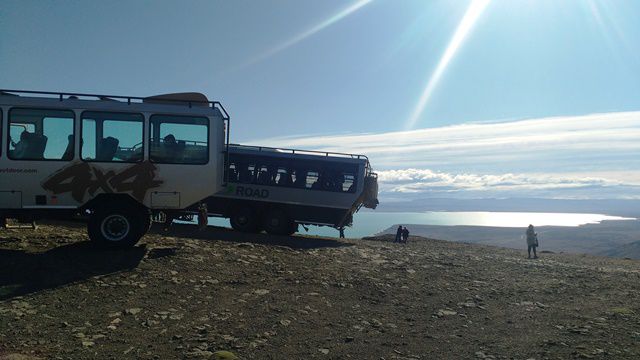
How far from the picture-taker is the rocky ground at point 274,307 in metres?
6.80

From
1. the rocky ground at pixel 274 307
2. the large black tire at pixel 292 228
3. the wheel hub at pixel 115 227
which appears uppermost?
the wheel hub at pixel 115 227

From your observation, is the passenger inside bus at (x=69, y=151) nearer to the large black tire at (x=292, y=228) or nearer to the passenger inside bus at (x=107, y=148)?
the passenger inside bus at (x=107, y=148)

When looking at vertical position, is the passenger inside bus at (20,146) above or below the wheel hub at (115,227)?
above

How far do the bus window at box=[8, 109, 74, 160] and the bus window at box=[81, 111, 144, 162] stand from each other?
0.38 meters

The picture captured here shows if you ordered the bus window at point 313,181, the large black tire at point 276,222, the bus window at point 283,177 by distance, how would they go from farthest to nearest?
the bus window at point 313,181, the bus window at point 283,177, the large black tire at point 276,222

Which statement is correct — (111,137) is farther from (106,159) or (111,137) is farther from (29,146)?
(29,146)

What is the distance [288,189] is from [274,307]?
43.5 feet

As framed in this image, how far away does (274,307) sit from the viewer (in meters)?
8.59

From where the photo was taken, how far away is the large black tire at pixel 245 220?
845 inches

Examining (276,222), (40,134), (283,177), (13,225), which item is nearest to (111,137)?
(40,134)

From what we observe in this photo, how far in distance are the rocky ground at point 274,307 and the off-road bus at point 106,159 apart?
98cm

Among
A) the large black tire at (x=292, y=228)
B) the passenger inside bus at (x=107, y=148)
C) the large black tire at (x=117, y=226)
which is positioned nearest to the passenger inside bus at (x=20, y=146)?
the passenger inside bus at (x=107, y=148)

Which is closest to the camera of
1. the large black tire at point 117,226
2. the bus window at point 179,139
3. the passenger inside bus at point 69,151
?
the passenger inside bus at point 69,151

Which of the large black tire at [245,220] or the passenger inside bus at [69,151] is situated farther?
the large black tire at [245,220]
